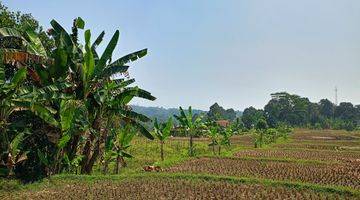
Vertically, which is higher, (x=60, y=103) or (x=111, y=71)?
(x=111, y=71)

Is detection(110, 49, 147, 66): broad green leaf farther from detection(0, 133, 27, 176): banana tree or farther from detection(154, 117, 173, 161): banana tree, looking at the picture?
detection(154, 117, 173, 161): banana tree

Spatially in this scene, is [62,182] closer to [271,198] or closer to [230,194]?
[230,194]

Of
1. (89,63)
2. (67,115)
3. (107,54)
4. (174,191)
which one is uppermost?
A: (107,54)

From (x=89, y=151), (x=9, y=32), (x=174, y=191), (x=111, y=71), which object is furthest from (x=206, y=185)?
(x=9, y=32)

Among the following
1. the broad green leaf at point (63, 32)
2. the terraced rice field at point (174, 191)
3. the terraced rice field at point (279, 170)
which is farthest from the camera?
the terraced rice field at point (279, 170)

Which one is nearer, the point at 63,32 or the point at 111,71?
the point at 111,71

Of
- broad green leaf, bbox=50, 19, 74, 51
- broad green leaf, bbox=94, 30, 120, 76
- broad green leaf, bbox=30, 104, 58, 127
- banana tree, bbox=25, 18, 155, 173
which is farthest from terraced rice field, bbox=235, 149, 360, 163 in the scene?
broad green leaf, bbox=30, 104, 58, 127

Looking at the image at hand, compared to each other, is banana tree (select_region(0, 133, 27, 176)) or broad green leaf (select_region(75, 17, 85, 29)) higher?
broad green leaf (select_region(75, 17, 85, 29))

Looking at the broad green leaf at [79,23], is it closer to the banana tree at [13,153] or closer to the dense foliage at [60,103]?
the dense foliage at [60,103]

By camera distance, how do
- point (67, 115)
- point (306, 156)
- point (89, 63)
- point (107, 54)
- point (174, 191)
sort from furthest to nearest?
point (306, 156), point (107, 54), point (89, 63), point (67, 115), point (174, 191)

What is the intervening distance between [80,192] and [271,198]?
5.37 m

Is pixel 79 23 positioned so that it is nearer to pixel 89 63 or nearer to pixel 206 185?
pixel 89 63

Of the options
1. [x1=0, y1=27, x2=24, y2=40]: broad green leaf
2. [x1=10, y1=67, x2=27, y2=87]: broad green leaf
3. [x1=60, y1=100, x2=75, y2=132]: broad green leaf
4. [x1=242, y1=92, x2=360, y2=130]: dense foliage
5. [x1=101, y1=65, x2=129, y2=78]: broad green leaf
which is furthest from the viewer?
[x1=242, y1=92, x2=360, y2=130]: dense foliage

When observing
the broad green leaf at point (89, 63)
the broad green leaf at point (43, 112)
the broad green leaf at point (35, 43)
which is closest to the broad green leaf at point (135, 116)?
the broad green leaf at point (89, 63)
